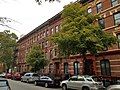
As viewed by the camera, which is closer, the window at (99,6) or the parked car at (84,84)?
the parked car at (84,84)

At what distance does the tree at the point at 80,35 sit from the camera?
22.2 m

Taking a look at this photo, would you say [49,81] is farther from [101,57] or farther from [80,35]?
[101,57]

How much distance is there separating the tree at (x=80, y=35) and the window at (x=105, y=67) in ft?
12.5

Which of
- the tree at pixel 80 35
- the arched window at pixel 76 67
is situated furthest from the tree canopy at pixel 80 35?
the arched window at pixel 76 67

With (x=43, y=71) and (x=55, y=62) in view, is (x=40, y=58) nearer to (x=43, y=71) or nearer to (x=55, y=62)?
(x=55, y=62)

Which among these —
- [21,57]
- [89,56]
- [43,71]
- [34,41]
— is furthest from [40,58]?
[21,57]

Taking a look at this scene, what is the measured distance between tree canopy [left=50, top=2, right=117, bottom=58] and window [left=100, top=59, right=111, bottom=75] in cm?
380

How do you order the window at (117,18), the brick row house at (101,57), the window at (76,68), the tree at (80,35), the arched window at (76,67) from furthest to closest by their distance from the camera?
the window at (76,68) < the arched window at (76,67) < the window at (117,18) < the brick row house at (101,57) < the tree at (80,35)

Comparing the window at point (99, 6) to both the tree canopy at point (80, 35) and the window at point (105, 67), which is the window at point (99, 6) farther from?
the window at point (105, 67)

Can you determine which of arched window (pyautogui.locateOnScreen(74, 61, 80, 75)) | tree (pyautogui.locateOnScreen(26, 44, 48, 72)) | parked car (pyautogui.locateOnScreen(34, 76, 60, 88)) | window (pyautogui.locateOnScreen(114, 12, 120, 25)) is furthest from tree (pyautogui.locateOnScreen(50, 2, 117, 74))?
tree (pyautogui.locateOnScreen(26, 44, 48, 72))

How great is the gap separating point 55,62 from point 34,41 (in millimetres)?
14352

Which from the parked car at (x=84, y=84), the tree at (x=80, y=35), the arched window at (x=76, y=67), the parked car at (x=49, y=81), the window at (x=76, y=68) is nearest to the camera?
the parked car at (x=84, y=84)

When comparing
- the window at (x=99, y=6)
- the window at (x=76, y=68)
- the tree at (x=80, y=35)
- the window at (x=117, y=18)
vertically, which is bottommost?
the window at (x=76, y=68)

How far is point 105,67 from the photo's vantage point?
26.8 m
